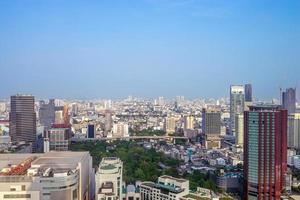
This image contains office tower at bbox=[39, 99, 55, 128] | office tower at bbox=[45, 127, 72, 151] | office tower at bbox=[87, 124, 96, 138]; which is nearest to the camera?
office tower at bbox=[45, 127, 72, 151]

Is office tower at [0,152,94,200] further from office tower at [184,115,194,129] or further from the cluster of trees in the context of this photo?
office tower at [184,115,194,129]

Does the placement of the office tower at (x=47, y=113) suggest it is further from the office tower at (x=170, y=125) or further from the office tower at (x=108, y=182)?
the office tower at (x=108, y=182)

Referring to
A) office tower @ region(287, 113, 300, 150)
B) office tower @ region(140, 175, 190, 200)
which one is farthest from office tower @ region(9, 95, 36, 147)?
office tower @ region(287, 113, 300, 150)

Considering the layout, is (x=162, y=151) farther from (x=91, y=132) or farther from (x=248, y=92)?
(x=248, y=92)

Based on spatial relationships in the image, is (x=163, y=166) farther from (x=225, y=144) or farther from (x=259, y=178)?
(x=225, y=144)

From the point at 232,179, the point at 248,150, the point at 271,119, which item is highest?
the point at 271,119

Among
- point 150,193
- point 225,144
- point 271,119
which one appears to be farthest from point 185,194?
point 225,144
